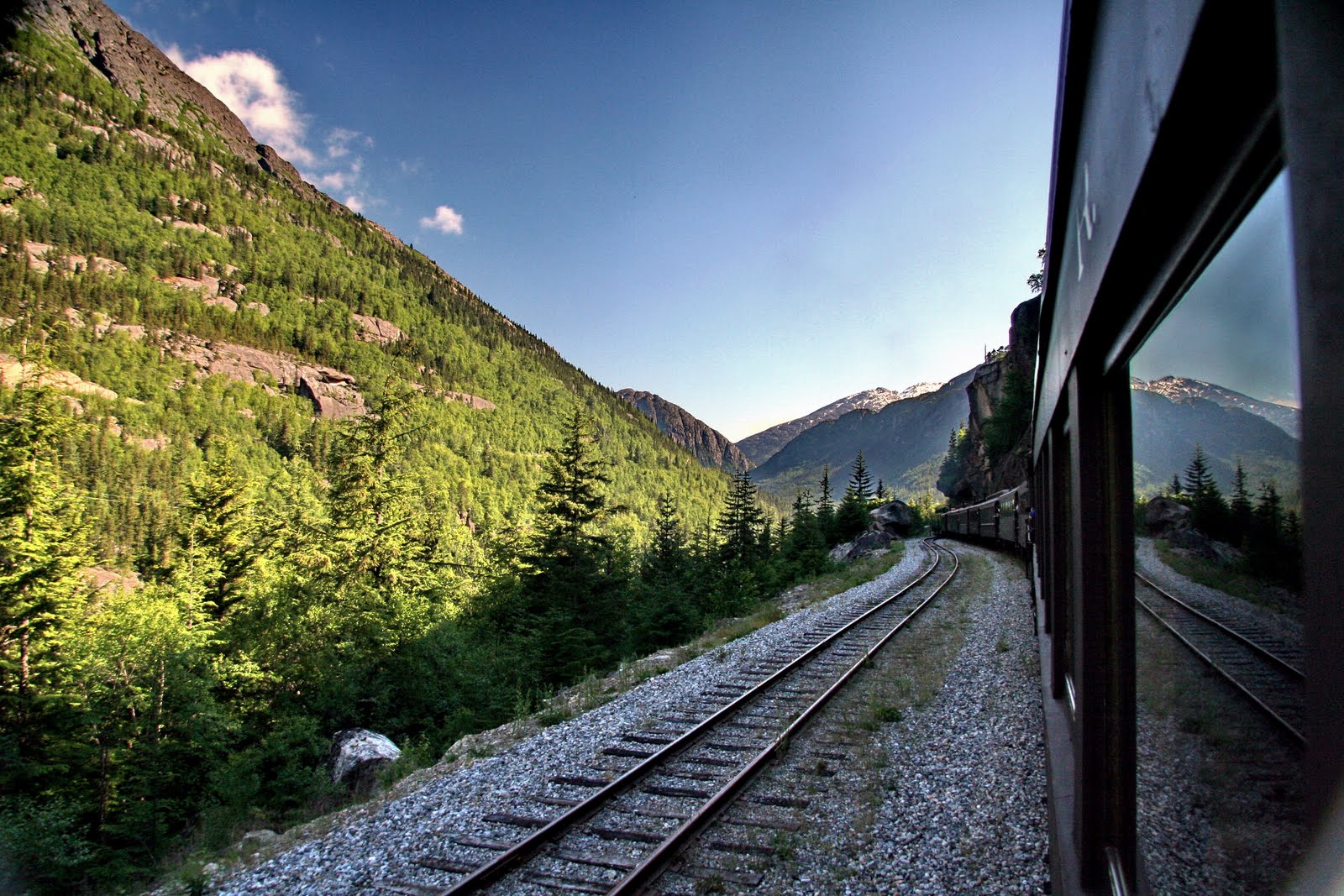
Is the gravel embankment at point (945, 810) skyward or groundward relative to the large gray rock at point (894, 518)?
groundward

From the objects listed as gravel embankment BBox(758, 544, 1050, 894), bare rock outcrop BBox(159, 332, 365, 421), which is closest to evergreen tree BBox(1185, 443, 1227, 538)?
gravel embankment BBox(758, 544, 1050, 894)

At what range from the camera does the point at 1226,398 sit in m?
1.06

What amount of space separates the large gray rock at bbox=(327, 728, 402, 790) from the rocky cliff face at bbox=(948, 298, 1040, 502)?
3102 cm

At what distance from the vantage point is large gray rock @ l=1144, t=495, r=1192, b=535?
→ 4.81 feet

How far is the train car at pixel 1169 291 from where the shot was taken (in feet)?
1.81

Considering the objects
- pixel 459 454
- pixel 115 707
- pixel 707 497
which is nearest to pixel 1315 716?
pixel 115 707

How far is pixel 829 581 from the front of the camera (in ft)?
75.1

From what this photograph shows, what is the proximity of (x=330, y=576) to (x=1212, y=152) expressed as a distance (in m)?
24.4

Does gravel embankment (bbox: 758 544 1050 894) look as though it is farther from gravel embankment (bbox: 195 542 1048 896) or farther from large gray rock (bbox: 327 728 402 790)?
large gray rock (bbox: 327 728 402 790)

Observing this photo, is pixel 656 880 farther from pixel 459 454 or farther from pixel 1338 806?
pixel 459 454

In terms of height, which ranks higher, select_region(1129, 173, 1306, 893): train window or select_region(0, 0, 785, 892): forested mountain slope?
select_region(1129, 173, 1306, 893): train window

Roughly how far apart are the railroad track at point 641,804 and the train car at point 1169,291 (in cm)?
303

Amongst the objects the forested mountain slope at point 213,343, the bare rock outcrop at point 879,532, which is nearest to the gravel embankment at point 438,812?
the bare rock outcrop at point 879,532

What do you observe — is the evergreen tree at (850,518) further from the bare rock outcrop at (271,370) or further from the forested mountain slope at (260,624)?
the bare rock outcrop at (271,370)
